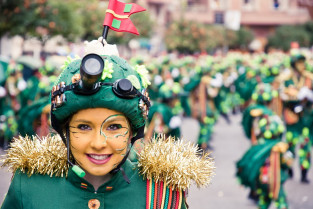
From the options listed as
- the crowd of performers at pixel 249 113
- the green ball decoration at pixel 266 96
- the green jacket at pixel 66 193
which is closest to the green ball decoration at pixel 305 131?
Answer: the crowd of performers at pixel 249 113

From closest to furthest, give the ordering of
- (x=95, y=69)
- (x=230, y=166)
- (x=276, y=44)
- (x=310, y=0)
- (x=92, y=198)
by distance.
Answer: (x=95, y=69) → (x=92, y=198) → (x=230, y=166) → (x=310, y=0) → (x=276, y=44)

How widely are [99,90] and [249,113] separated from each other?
5.77 meters

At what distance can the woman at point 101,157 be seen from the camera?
248 cm

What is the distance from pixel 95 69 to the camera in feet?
7.66

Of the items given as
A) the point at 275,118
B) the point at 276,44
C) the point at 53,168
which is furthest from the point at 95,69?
the point at 276,44

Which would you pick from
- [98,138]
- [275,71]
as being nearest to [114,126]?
[98,138]

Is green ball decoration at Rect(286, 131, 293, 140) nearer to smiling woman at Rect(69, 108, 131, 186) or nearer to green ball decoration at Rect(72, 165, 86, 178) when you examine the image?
smiling woman at Rect(69, 108, 131, 186)

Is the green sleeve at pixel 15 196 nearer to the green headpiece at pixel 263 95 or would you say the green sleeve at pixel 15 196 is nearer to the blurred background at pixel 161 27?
the blurred background at pixel 161 27

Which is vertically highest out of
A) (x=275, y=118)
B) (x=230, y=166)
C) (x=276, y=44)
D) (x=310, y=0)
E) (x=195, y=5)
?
(x=195, y=5)

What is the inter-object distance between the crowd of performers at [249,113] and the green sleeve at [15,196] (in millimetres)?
2171

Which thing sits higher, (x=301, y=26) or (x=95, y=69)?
(x=301, y=26)

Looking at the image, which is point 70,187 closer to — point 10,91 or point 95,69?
point 95,69

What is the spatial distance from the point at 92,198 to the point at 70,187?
0.12 m

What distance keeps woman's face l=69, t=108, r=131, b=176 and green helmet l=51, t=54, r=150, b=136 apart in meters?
0.04
